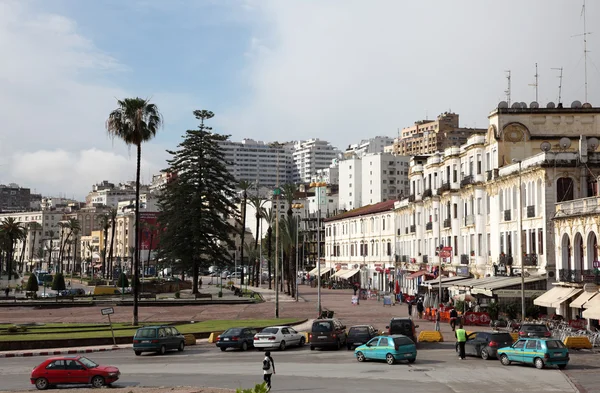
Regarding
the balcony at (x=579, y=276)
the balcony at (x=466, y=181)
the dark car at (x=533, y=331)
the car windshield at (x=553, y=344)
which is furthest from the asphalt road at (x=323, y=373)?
the balcony at (x=466, y=181)

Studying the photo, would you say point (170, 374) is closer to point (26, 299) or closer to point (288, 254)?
point (26, 299)

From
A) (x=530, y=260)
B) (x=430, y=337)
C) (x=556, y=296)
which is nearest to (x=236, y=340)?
(x=430, y=337)

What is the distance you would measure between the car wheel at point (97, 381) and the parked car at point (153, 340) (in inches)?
384

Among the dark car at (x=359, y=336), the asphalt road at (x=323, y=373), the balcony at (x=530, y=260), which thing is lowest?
the asphalt road at (x=323, y=373)

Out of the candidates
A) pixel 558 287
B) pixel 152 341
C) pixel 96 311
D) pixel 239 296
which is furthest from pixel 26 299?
pixel 558 287

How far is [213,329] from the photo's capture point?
152 ft

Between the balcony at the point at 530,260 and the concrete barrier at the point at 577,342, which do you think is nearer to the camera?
the concrete barrier at the point at 577,342

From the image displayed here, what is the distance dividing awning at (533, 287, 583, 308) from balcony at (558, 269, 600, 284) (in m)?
0.60

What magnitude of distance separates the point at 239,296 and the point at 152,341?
4877cm

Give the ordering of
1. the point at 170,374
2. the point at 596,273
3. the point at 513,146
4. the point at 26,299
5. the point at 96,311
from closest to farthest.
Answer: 1. the point at 170,374
2. the point at 596,273
3. the point at 513,146
4. the point at 96,311
5. the point at 26,299

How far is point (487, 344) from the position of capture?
33.4 m

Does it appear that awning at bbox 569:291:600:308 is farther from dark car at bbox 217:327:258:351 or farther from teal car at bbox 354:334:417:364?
dark car at bbox 217:327:258:351

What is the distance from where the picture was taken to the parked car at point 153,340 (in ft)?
119

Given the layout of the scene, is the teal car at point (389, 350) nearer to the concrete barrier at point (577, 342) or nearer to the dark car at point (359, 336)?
the dark car at point (359, 336)
